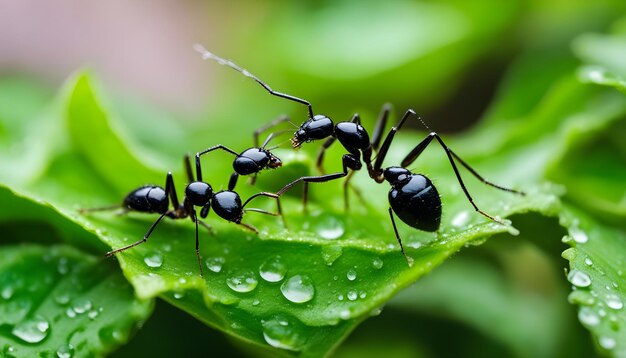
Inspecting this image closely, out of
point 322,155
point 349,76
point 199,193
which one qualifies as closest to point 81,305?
point 199,193

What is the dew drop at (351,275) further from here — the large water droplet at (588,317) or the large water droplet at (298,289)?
the large water droplet at (588,317)

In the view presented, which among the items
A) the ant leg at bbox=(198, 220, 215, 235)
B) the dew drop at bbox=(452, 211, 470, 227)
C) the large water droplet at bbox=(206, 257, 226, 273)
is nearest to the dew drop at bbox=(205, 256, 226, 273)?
the large water droplet at bbox=(206, 257, 226, 273)

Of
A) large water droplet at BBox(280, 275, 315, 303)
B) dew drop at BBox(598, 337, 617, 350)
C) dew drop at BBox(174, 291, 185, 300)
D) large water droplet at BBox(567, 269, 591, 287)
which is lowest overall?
large water droplet at BBox(280, 275, 315, 303)

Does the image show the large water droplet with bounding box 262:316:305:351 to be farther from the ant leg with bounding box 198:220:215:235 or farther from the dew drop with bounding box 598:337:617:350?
the dew drop with bounding box 598:337:617:350

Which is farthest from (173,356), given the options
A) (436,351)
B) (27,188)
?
(436,351)

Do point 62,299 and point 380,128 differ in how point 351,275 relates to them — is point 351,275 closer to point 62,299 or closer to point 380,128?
point 62,299
